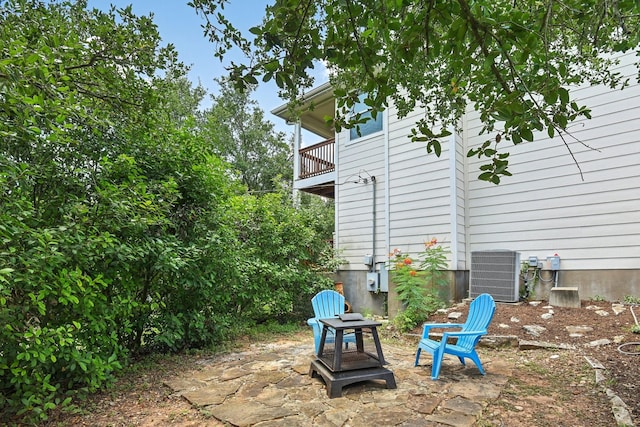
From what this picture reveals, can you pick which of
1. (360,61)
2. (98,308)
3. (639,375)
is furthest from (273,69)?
(639,375)

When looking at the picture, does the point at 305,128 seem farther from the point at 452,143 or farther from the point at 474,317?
the point at 474,317

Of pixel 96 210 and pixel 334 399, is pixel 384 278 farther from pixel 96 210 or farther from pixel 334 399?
pixel 96 210

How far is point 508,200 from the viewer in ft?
20.7

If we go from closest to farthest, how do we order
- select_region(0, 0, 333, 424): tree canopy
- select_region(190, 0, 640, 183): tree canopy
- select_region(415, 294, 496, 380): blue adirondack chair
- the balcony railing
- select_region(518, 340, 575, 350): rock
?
select_region(190, 0, 640, 183): tree canopy
select_region(0, 0, 333, 424): tree canopy
select_region(415, 294, 496, 380): blue adirondack chair
select_region(518, 340, 575, 350): rock
the balcony railing

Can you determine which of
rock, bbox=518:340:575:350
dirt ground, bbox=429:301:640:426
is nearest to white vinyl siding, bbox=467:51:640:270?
dirt ground, bbox=429:301:640:426

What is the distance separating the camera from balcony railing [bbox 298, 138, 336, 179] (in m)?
9.35

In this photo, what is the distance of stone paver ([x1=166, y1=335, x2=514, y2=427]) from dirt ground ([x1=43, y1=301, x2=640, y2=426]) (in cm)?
14

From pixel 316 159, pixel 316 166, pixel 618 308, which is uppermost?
pixel 316 159

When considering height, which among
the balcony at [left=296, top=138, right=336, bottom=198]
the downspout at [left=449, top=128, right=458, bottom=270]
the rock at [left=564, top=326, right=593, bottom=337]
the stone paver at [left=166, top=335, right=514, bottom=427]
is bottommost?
the stone paver at [left=166, top=335, right=514, bottom=427]

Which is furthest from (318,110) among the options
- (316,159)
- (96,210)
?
(96,210)

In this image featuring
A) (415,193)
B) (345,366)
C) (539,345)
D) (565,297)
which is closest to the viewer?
(345,366)

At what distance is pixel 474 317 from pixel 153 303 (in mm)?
3633

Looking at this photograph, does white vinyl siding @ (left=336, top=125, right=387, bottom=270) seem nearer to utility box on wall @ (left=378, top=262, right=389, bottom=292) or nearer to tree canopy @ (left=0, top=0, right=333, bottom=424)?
utility box on wall @ (left=378, top=262, right=389, bottom=292)

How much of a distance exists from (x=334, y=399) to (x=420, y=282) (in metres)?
3.21
